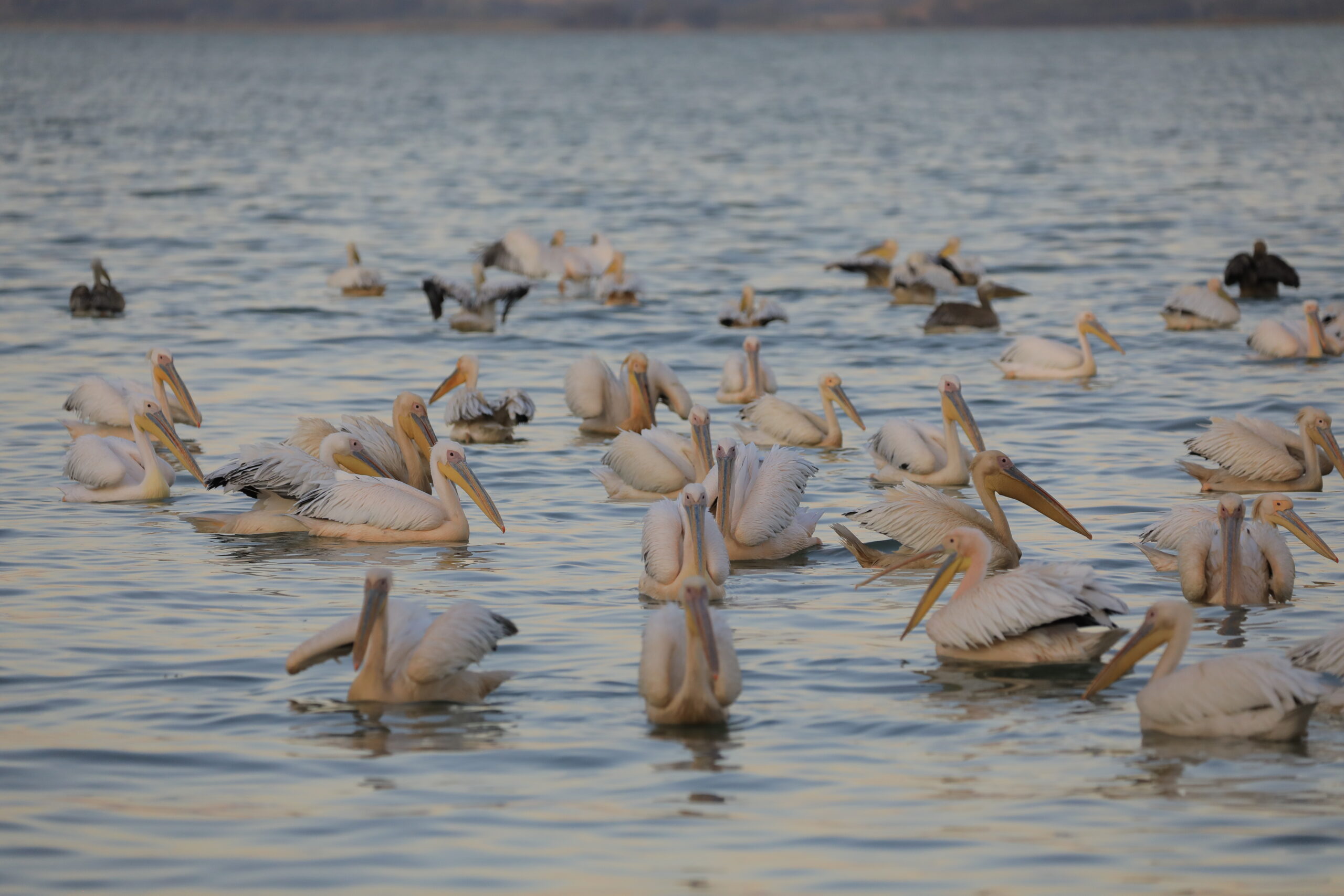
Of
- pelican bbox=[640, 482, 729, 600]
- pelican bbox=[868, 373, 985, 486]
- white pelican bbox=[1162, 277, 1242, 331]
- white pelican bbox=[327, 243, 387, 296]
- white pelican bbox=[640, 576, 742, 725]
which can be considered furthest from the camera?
white pelican bbox=[327, 243, 387, 296]

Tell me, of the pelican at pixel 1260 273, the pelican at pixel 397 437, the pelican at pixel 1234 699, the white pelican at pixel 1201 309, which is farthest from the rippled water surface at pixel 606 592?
the pelican at pixel 397 437

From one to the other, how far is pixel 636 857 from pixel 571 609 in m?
2.60

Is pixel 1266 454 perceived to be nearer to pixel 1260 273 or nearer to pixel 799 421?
pixel 799 421

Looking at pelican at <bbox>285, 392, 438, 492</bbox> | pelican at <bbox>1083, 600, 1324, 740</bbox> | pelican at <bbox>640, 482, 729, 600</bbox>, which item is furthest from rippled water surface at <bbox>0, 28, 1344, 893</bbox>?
pelican at <bbox>285, 392, 438, 492</bbox>

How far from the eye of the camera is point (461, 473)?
8.90 m

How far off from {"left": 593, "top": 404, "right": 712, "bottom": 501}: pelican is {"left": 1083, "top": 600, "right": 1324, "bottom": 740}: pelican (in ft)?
12.6

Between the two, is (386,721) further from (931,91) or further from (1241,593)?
(931,91)

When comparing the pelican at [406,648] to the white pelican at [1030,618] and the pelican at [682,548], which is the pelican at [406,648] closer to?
the pelican at [682,548]

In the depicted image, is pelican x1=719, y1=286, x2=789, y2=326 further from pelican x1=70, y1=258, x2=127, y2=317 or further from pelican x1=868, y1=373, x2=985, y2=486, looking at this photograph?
pelican x1=868, y1=373, x2=985, y2=486

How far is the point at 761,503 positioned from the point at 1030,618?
6.56 ft

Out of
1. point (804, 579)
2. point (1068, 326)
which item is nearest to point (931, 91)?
point (1068, 326)

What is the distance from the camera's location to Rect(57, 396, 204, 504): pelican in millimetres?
9547

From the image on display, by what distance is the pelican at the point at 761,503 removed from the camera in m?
8.30

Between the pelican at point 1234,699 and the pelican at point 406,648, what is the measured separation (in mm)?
2107
